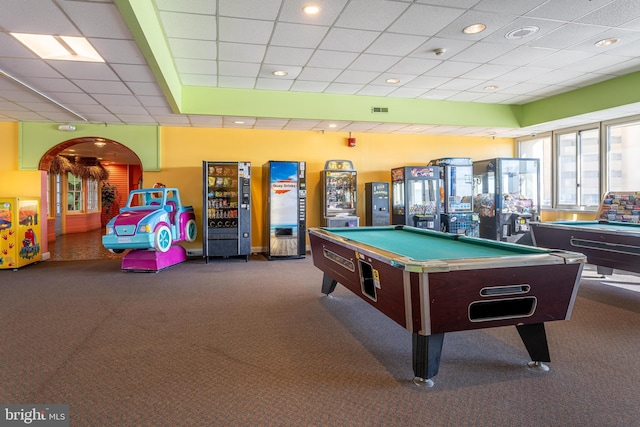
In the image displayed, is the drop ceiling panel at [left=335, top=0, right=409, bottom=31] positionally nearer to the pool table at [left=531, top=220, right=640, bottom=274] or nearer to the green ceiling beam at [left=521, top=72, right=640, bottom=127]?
the pool table at [left=531, top=220, right=640, bottom=274]

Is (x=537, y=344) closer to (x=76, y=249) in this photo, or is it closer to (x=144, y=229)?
(x=144, y=229)

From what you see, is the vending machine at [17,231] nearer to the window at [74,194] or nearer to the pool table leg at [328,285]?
the pool table leg at [328,285]

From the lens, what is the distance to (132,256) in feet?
20.0

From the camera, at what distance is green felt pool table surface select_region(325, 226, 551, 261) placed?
8.80ft

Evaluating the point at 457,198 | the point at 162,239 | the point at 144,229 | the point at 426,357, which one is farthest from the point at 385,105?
the point at 426,357

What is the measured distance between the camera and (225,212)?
703 centimetres

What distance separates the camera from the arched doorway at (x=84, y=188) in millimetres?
9727

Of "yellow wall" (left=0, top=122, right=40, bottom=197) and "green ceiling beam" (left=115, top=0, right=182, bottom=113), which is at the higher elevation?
"green ceiling beam" (left=115, top=0, right=182, bottom=113)

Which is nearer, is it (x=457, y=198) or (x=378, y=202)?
(x=378, y=202)

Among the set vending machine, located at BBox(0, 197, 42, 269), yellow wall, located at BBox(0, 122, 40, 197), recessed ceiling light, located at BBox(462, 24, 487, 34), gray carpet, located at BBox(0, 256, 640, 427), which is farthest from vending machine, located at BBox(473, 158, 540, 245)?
yellow wall, located at BBox(0, 122, 40, 197)

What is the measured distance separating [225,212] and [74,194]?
26.8 ft

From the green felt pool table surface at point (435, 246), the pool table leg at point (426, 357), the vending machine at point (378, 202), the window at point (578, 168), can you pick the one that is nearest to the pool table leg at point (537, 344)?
the green felt pool table surface at point (435, 246)

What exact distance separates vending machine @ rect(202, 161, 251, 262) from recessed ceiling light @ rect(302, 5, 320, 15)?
11.8 feet

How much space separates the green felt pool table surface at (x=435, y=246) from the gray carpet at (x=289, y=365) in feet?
2.56
